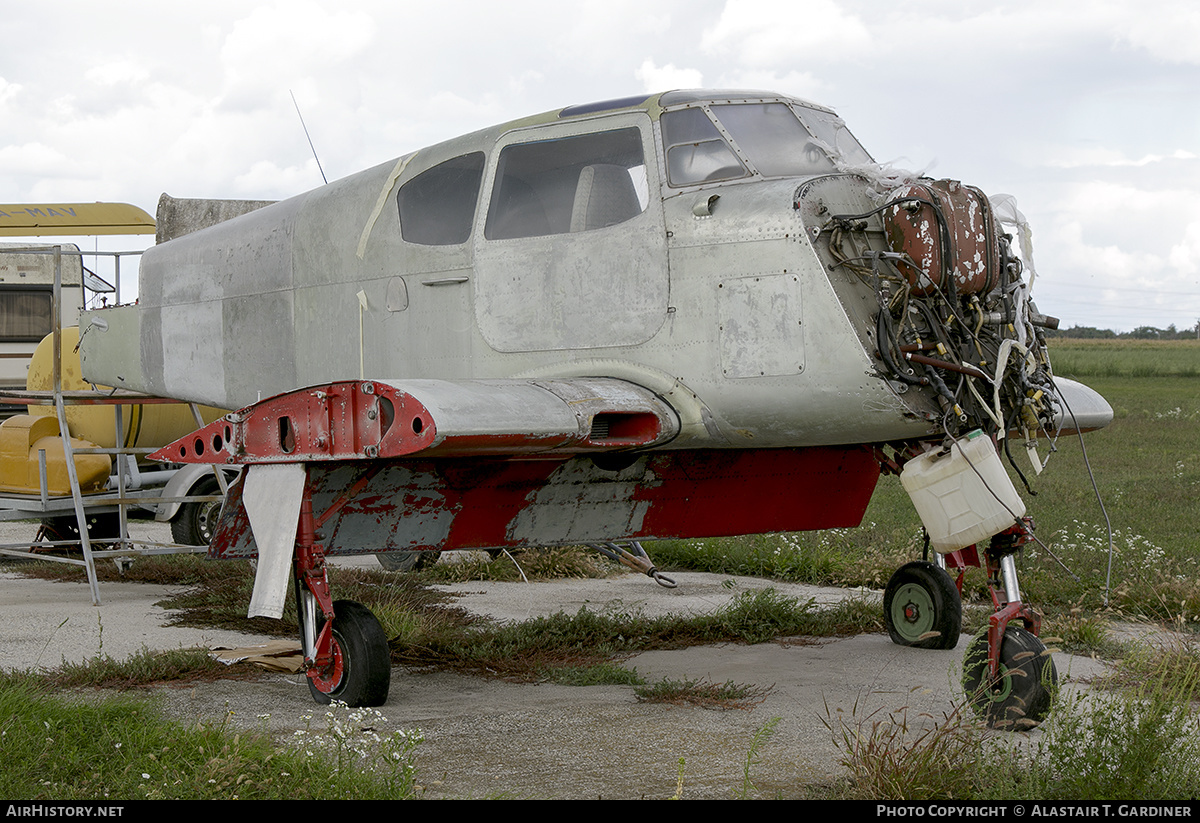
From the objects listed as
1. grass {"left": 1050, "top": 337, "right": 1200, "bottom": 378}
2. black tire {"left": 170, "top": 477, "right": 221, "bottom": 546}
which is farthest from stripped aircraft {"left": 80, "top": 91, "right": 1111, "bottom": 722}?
grass {"left": 1050, "top": 337, "right": 1200, "bottom": 378}

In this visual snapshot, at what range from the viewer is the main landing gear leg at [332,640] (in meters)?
5.86

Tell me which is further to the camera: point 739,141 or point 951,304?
point 739,141

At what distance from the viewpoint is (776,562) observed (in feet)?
36.0

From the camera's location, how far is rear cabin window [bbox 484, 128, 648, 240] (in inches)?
240

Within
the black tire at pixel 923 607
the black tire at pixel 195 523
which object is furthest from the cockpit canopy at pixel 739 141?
the black tire at pixel 195 523

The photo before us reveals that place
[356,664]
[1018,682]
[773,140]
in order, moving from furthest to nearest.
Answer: [773,140] → [356,664] → [1018,682]

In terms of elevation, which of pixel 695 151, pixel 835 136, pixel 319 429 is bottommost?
pixel 319 429

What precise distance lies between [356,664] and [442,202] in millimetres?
2635

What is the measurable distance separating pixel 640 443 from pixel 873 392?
111 cm

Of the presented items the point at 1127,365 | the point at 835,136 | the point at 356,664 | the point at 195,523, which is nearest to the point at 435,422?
the point at 356,664

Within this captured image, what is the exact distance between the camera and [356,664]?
5.88m

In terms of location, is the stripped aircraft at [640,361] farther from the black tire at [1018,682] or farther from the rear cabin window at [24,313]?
the rear cabin window at [24,313]

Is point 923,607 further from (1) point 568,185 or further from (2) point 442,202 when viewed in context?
(2) point 442,202
